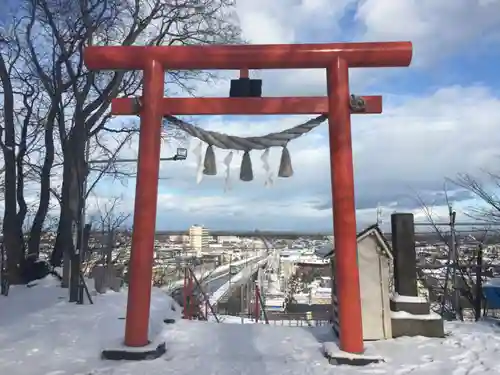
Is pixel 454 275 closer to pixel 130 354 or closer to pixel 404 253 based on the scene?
pixel 404 253

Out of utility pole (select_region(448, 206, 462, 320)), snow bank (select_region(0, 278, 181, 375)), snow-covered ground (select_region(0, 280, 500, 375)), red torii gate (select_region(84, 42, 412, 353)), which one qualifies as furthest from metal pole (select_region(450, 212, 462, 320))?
snow bank (select_region(0, 278, 181, 375))

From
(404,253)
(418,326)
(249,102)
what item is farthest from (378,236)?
(249,102)

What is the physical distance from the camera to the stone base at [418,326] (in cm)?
637

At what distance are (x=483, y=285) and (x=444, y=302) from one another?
876mm

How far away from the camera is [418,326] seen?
21.1ft

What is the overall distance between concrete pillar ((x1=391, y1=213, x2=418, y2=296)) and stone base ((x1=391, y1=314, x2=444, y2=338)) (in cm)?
43

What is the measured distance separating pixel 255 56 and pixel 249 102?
668 millimetres

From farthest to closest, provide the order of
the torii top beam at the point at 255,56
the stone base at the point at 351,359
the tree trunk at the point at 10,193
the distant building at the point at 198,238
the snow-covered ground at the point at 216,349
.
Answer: the distant building at the point at 198,238, the tree trunk at the point at 10,193, the torii top beam at the point at 255,56, the stone base at the point at 351,359, the snow-covered ground at the point at 216,349

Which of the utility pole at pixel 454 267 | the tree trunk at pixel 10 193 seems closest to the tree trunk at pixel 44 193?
the tree trunk at pixel 10 193

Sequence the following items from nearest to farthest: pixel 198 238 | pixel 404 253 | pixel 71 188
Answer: pixel 404 253, pixel 71 188, pixel 198 238

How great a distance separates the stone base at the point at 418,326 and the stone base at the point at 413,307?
89 millimetres

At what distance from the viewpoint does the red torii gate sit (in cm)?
565

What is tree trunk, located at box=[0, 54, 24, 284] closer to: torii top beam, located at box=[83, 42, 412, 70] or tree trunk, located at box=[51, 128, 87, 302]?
tree trunk, located at box=[51, 128, 87, 302]

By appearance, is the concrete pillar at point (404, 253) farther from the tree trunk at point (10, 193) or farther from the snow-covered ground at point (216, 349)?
the tree trunk at point (10, 193)
